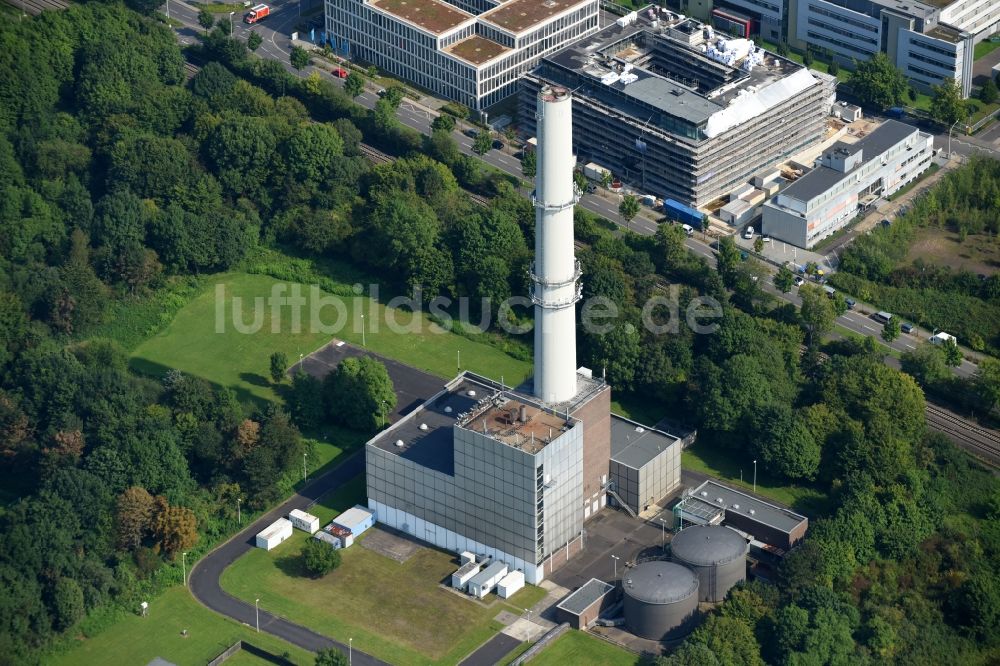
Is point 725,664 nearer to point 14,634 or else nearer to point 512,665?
point 512,665

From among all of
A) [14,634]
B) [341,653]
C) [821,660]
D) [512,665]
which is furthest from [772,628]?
[14,634]

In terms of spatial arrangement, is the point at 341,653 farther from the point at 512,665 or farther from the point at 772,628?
the point at 772,628

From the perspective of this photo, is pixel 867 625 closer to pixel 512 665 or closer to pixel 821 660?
pixel 821 660

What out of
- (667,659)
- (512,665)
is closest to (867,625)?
(667,659)

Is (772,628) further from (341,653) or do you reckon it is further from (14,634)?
(14,634)

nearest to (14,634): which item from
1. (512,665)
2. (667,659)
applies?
(512,665)

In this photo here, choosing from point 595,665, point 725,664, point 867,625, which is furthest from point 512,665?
point 867,625
